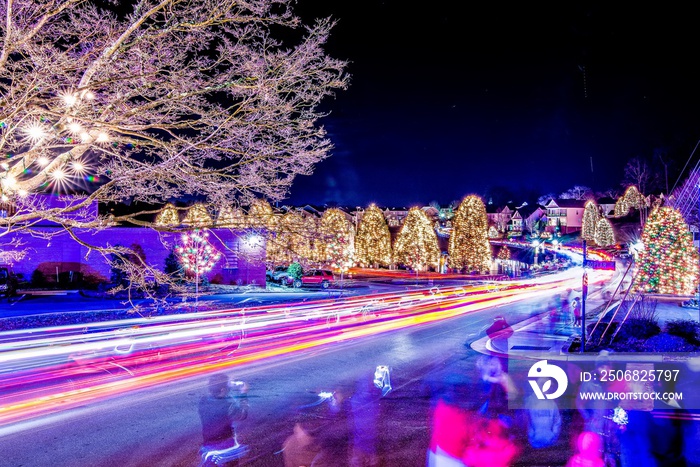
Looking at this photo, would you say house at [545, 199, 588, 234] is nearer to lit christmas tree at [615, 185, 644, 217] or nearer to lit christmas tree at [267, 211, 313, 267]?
lit christmas tree at [615, 185, 644, 217]

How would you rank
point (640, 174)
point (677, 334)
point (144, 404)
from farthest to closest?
point (640, 174) → point (677, 334) → point (144, 404)

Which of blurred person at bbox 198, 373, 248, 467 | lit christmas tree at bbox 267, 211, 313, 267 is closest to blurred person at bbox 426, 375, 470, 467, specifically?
blurred person at bbox 198, 373, 248, 467

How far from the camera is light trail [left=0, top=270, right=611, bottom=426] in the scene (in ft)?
31.4

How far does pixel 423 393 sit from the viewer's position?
32.9 feet

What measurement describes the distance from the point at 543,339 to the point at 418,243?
1385 inches

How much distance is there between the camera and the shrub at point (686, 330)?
13.6 meters

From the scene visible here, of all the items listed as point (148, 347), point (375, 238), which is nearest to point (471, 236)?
point (375, 238)

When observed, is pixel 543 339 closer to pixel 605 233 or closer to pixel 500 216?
pixel 605 233

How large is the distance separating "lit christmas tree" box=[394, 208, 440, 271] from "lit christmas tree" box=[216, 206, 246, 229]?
43.5 meters

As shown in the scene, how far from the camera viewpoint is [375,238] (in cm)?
5612

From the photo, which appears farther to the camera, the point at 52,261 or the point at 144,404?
the point at 52,261

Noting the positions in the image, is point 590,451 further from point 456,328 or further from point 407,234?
point 407,234

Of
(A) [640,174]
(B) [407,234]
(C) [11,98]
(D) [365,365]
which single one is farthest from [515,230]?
(C) [11,98]

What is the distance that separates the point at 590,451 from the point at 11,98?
9.74 metres
